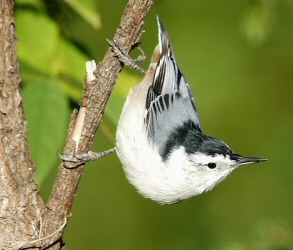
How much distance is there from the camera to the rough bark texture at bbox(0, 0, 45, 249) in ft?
5.87

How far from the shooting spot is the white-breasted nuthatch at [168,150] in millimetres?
2104

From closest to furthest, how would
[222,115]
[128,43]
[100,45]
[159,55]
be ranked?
[128,43]
[159,55]
[100,45]
[222,115]

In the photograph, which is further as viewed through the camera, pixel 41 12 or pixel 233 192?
pixel 233 192

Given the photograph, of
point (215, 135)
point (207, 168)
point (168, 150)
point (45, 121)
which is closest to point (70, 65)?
point (45, 121)

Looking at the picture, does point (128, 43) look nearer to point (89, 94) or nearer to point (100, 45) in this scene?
point (89, 94)

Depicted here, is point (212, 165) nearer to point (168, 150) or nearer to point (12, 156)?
point (168, 150)

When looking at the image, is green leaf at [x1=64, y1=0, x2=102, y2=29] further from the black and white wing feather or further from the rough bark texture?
the black and white wing feather

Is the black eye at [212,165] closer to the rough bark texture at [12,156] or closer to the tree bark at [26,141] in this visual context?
the tree bark at [26,141]

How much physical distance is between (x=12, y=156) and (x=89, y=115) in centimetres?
20

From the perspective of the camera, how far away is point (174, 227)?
3.53 m

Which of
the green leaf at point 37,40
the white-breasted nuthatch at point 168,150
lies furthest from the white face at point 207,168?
the green leaf at point 37,40

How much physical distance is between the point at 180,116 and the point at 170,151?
0.44 feet

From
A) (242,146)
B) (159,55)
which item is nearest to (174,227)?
(242,146)

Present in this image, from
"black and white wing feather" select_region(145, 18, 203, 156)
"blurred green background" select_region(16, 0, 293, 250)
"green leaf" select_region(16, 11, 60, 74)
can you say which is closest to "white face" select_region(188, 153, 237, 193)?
"black and white wing feather" select_region(145, 18, 203, 156)
